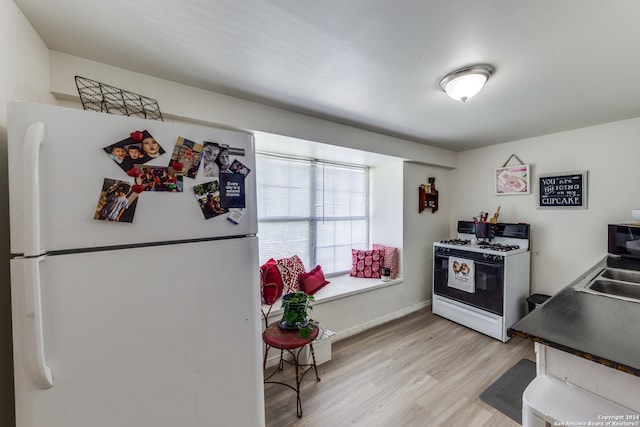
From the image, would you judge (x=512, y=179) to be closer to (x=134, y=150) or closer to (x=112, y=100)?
(x=134, y=150)

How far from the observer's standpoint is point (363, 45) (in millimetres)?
1248

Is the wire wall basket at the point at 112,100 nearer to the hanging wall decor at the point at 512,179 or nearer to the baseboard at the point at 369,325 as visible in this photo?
the baseboard at the point at 369,325

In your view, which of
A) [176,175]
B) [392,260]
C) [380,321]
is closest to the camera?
[176,175]

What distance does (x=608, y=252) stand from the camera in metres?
2.34

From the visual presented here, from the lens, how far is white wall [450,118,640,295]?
→ 2326 mm

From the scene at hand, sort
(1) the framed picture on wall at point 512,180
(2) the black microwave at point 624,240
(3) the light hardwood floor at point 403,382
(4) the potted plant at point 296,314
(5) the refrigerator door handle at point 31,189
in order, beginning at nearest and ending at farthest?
(5) the refrigerator door handle at point 31,189 < (3) the light hardwood floor at point 403,382 < (4) the potted plant at point 296,314 < (2) the black microwave at point 624,240 < (1) the framed picture on wall at point 512,180

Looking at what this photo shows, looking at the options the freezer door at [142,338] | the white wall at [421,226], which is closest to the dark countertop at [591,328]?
the freezer door at [142,338]

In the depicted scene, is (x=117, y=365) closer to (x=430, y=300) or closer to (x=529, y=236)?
(x=430, y=300)

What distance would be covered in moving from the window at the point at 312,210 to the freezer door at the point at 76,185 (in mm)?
1577

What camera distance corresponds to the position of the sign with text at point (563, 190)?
2533mm

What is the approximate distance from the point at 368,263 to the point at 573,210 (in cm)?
227

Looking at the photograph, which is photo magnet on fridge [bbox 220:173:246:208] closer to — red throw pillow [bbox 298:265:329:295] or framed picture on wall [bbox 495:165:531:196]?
red throw pillow [bbox 298:265:329:295]

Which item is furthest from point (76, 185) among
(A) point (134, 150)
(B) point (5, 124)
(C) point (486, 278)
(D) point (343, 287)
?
(C) point (486, 278)

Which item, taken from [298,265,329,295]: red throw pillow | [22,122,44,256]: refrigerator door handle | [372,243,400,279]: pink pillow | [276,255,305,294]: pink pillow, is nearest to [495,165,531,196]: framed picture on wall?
[372,243,400,279]: pink pillow
